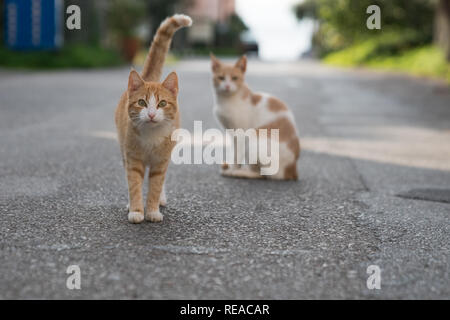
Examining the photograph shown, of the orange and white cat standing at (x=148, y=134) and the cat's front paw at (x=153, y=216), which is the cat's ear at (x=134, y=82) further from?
the cat's front paw at (x=153, y=216)

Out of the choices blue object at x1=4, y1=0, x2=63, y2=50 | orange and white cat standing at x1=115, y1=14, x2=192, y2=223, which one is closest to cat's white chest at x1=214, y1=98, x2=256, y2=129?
orange and white cat standing at x1=115, y1=14, x2=192, y2=223

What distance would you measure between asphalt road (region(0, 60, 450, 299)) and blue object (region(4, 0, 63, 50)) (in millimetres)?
10528

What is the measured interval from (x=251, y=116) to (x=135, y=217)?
65.7 inches

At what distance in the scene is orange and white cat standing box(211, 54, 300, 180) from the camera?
409 cm

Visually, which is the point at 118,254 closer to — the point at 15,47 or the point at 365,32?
the point at 15,47

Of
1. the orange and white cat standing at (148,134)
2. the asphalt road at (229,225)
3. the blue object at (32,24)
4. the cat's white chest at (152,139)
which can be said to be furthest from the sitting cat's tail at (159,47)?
the blue object at (32,24)

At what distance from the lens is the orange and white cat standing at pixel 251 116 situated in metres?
4.09

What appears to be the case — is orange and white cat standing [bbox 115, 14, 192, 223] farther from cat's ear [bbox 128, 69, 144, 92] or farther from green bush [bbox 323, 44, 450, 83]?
green bush [bbox 323, 44, 450, 83]

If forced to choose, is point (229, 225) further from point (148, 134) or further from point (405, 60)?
point (405, 60)

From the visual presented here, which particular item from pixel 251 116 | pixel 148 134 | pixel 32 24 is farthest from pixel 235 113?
pixel 32 24

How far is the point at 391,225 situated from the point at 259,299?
1270 millimetres

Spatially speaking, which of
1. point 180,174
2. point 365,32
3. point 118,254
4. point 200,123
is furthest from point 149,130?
point 365,32

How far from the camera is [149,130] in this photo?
111 inches

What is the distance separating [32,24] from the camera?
1563cm
